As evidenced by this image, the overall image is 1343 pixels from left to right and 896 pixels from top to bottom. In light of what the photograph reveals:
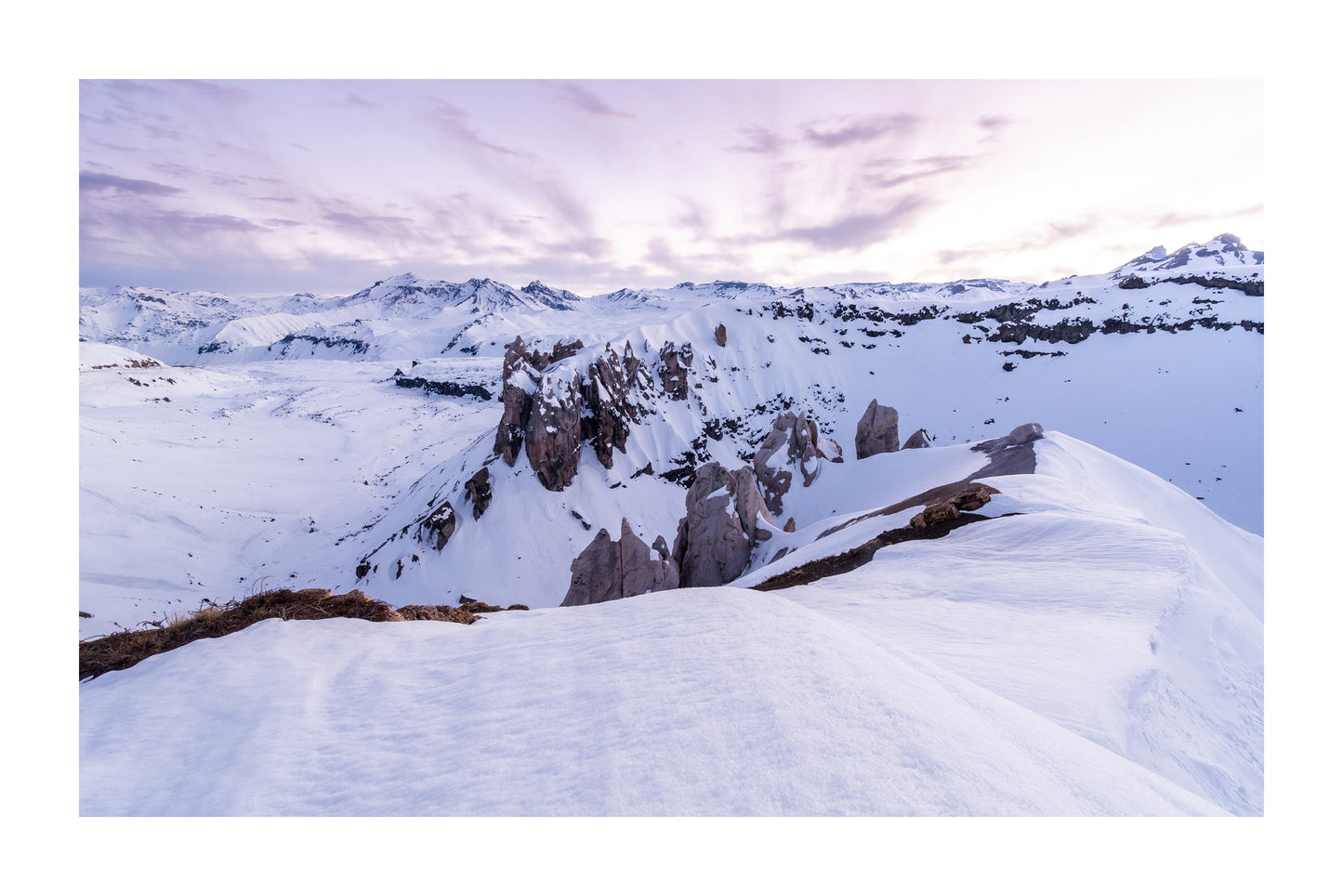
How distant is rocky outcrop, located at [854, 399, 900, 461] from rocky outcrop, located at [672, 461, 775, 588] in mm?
18043

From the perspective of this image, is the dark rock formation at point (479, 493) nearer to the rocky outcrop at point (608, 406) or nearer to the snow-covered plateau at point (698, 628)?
the snow-covered plateau at point (698, 628)

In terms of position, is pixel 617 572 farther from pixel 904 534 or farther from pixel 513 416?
pixel 513 416

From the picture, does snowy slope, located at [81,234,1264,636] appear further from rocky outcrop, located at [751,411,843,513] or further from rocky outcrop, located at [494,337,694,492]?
rocky outcrop, located at [751,411,843,513]

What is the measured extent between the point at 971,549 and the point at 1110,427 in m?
56.6

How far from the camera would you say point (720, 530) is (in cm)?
2552

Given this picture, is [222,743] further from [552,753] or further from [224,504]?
[224,504]

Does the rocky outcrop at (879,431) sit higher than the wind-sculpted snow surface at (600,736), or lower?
higher

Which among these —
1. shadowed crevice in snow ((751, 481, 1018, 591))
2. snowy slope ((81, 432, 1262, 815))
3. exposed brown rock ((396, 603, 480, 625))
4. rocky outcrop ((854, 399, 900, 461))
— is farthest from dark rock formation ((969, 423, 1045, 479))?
exposed brown rock ((396, 603, 480, 625))

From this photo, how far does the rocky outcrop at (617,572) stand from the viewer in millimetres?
23062

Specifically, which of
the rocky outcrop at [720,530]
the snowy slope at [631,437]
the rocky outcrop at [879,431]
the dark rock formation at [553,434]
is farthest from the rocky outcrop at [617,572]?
the rocky outcrop at [879,431]

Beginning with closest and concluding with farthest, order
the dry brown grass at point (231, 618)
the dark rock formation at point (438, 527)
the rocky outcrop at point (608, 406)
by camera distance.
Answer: the dry brown grass at point (231, 618) → the dark rock formation at point (438, 527) → the rocky outcrop at point (608, 406)

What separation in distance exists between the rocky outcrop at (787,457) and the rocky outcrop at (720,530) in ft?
32.5

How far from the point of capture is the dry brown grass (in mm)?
5938
